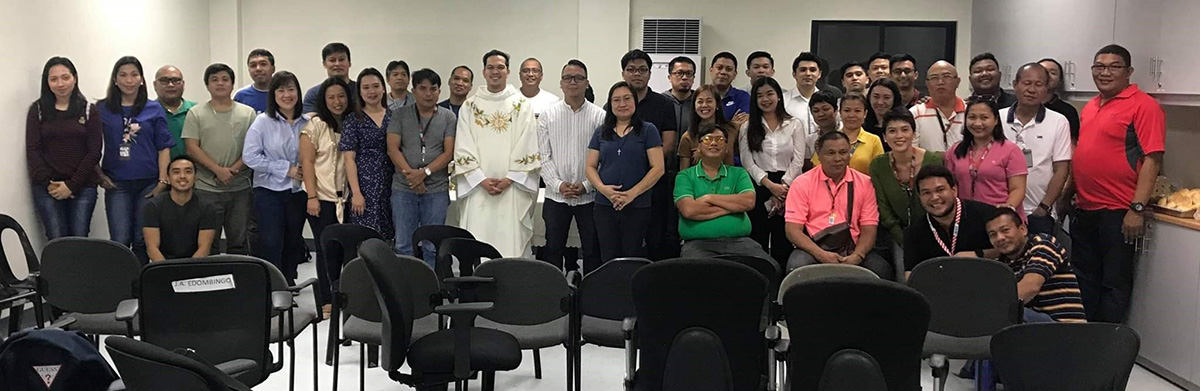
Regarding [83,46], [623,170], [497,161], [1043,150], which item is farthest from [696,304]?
[83,46]

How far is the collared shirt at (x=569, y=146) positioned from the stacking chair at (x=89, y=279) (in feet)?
7.67

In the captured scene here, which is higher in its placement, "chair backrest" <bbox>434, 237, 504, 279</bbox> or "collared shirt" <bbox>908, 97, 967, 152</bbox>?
"collared shirt" <bbox>908, 97, 967, 152</bbox>

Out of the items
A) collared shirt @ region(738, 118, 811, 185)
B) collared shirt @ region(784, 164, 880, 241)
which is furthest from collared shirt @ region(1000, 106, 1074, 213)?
collared shirt @ region(738, 118, 811, 185)

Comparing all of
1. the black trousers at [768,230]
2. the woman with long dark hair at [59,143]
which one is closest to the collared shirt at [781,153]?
the black trousers at [768,230]

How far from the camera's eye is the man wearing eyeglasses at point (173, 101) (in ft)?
19.6

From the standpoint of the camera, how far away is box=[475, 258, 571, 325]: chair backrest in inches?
154

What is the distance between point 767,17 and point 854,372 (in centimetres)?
629

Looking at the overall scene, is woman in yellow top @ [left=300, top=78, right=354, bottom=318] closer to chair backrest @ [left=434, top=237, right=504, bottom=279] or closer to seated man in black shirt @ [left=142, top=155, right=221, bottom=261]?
seated man in black shirt @ [left=142, top=155, right=221, bottom=261]

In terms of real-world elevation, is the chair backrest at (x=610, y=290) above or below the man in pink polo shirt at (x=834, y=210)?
below

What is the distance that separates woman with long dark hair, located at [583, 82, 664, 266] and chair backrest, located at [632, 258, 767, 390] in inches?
85.1

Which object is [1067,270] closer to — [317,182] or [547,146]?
[547,146]

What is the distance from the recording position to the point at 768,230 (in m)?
5.54

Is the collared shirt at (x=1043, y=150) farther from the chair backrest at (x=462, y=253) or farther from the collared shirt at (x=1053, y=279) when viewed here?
the chair backrest at (x=462, y=253)

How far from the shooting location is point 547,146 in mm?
5602
